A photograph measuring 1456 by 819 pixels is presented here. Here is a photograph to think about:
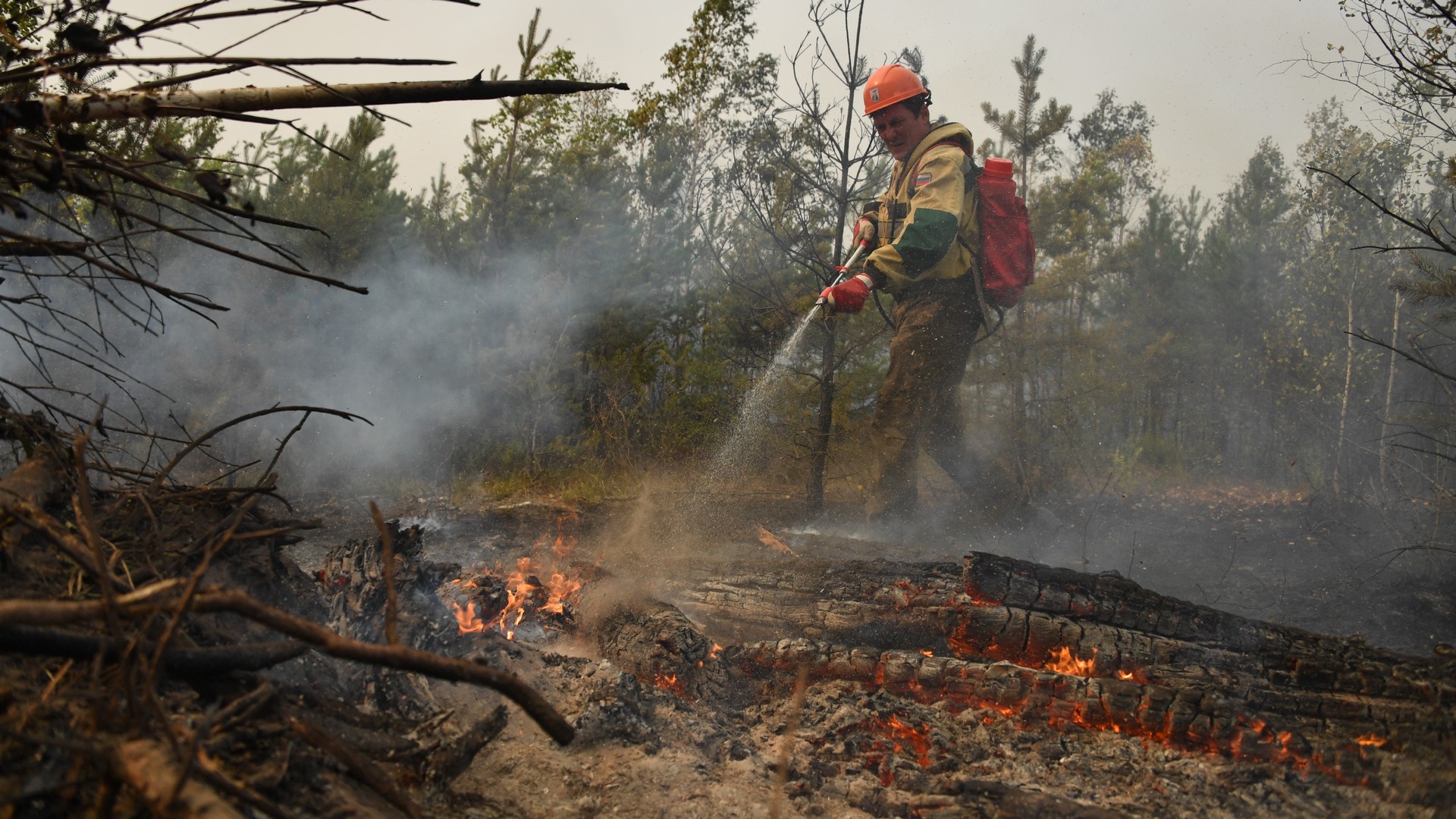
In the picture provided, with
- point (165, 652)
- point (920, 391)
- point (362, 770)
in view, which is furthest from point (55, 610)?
point (920, 391)

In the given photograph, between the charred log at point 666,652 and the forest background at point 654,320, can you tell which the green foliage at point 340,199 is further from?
the charred log at point 666,652

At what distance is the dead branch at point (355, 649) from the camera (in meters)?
1.53

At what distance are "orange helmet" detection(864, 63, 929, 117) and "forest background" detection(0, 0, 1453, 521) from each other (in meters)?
0.98

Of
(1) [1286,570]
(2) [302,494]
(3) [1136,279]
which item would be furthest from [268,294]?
(3) [1136,279]

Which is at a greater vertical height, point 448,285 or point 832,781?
point 448,285

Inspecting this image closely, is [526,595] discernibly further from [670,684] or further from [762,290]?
[762,290]

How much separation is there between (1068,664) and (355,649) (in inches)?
125

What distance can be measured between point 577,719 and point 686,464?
5.87m

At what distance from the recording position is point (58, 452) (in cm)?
240

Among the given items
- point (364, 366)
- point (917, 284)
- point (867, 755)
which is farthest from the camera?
point (364, 366)

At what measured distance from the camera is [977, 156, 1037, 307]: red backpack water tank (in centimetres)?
600

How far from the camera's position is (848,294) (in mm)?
5535

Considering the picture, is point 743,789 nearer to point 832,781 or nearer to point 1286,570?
point 832,781

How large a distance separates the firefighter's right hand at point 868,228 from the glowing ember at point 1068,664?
376cm
